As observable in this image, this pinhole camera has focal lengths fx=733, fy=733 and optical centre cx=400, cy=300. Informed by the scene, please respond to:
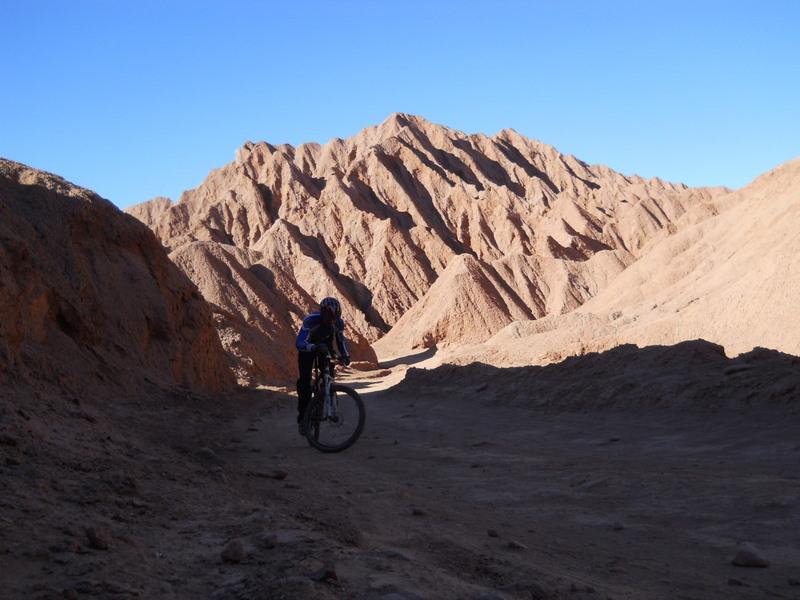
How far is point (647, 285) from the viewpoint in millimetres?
40906

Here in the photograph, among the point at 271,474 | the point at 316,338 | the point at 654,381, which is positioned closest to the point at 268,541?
the point at 271,474

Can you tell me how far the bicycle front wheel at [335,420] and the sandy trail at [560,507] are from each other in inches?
9.1

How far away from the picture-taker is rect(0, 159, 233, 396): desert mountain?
401 inches

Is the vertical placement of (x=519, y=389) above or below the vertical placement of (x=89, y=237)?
below

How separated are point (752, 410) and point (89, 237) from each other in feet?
41.6

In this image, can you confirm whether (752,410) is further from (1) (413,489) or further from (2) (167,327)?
(2) (167,327)

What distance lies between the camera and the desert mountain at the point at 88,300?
1018 cm

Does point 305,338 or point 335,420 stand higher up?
point 305,338

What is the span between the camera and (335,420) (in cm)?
882

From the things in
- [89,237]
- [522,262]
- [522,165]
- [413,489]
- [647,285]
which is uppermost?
[522,165]

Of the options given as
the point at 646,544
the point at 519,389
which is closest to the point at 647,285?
the point at 519,389

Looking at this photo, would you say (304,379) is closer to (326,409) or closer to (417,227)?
(326,409)

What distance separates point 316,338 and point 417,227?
73122mm

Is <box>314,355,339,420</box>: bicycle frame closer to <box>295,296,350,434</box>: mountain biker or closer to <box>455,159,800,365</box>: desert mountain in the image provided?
<box>295,296,350,434</box>: mountain biker
